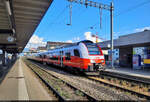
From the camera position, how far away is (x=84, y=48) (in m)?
9.70

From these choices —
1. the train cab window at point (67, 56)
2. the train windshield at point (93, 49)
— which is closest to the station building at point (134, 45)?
the train windshield at point (93, 49)

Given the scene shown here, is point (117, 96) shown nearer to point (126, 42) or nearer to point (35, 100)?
point (35, 100)

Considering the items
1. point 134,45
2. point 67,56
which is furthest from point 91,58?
point 134,45

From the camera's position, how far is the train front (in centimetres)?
928

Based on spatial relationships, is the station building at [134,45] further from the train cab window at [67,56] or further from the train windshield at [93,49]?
the train cab window at [67,56]

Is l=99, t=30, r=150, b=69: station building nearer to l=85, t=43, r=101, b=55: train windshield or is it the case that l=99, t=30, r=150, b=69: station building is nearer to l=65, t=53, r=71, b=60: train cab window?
l=85, t=43, r=101, b=55: train windshield

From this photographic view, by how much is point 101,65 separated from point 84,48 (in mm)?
1999

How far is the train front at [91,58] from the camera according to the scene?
30.5ft

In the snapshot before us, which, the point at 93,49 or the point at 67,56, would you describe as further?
the point at 67,56

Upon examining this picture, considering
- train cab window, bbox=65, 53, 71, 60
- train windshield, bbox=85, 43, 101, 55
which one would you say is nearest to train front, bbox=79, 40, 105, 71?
train windshield, bbox=85, 43, 101, 55

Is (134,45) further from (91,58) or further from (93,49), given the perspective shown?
(91,58)

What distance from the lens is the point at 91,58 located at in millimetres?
9484

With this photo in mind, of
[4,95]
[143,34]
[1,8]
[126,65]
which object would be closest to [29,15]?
[1,8]

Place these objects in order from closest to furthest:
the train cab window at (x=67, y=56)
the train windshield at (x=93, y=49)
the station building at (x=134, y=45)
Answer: the train windshield at (x=93, y=49) → the train cab window at (x=67, y=56) → the station building at (x=134, y=45)
